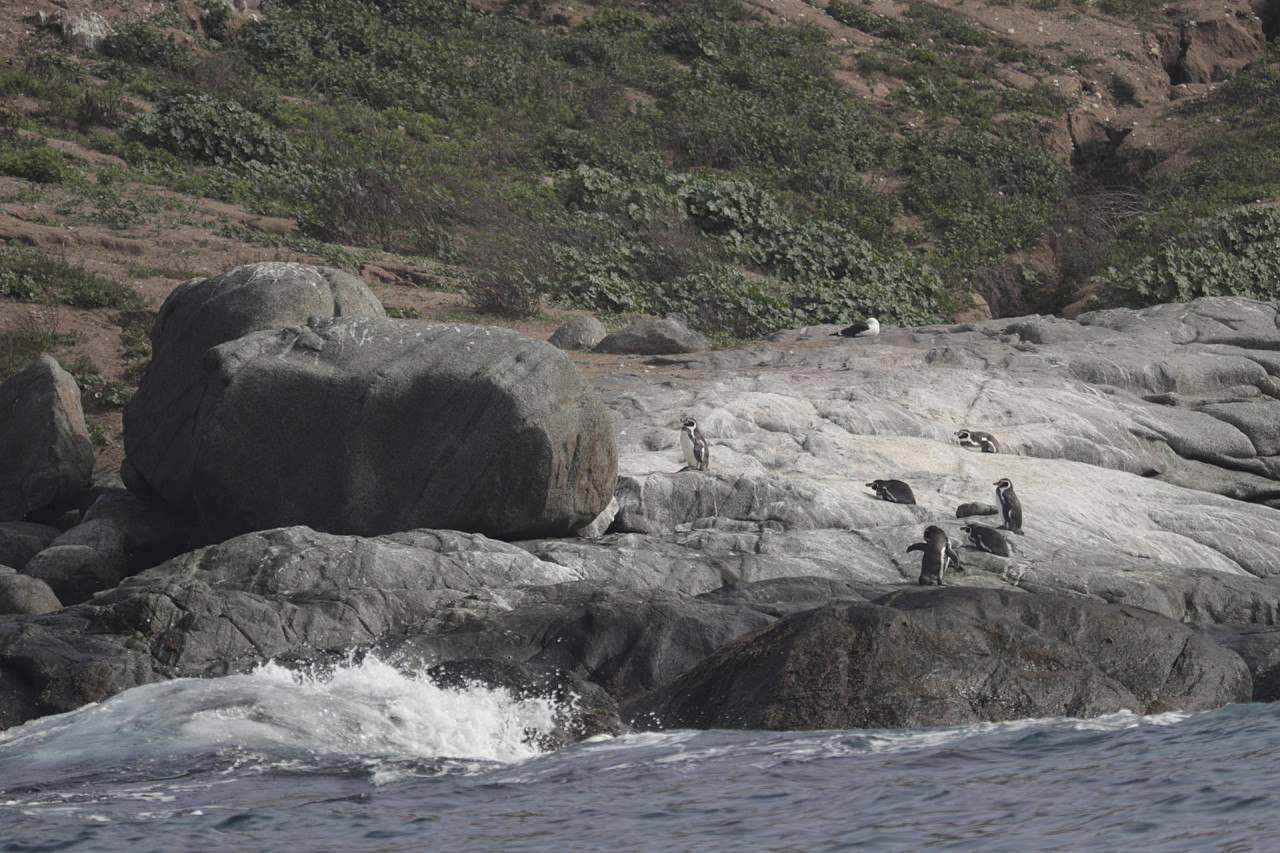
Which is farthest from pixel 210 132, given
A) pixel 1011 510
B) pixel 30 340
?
pixel 1011 510

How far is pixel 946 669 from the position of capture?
7.68 metres

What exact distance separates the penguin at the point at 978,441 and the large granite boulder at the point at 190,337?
7.00 metres

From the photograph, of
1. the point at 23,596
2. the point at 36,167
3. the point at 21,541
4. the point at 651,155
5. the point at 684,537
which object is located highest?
the point at 651,155

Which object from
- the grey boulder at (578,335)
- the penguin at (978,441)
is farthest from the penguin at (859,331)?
the penguin at (978,441)

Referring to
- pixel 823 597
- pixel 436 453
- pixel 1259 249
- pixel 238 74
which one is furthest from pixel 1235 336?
pixel 238 74

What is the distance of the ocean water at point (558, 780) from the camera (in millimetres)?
5762

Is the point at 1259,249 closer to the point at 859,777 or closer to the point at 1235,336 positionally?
the point at 1235,336

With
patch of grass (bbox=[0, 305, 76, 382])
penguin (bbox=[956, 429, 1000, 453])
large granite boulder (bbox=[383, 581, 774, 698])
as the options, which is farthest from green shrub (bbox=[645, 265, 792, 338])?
large granite boulder (bbox=[383, 581, 774, 698])

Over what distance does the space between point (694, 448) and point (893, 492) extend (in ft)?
6.84

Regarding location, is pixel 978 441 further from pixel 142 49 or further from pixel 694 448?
pixel 142 49

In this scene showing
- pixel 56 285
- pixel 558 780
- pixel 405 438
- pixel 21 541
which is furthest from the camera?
pixel 56 285

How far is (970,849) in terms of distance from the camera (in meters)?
5.47

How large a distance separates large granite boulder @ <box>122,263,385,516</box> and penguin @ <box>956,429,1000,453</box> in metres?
7.00

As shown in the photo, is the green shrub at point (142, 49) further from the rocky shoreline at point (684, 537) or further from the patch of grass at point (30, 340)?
the rocky shoreline at point (684, 537)
